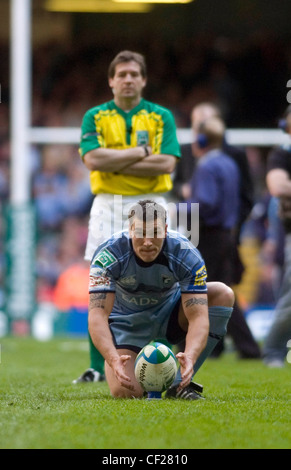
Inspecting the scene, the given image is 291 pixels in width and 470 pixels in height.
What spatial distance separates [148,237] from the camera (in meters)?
5.08

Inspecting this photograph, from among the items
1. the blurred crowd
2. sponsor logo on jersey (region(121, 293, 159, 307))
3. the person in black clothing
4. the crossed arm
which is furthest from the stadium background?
sponsor logo on jersey (region(121, 293, 159, 307))

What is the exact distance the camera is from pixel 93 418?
4.33 meters

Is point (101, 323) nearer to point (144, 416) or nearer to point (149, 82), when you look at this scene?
point (144, 416)

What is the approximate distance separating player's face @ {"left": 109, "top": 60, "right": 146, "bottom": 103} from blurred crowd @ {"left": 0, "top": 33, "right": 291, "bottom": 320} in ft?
28.5

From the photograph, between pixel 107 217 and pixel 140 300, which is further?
pixel 107 217

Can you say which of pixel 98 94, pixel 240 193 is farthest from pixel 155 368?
pixel 98 94

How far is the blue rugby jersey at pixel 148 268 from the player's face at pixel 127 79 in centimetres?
164

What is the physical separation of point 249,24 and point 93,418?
15.4m

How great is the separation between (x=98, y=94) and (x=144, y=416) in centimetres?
1351

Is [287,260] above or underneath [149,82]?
underneath

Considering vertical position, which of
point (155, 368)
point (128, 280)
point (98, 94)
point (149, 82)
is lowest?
point (155, 368)

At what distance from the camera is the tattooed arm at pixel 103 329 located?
196 inches

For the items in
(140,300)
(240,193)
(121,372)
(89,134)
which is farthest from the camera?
(240,193)
